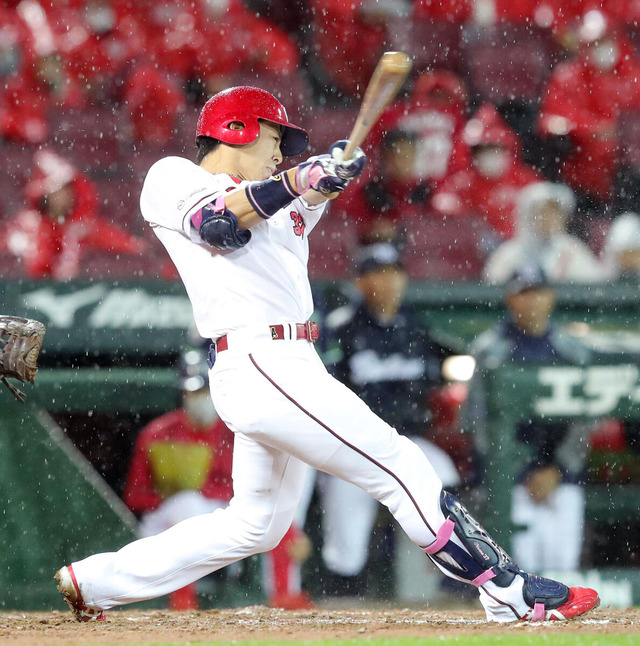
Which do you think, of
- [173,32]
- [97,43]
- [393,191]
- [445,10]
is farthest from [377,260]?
[445,10]

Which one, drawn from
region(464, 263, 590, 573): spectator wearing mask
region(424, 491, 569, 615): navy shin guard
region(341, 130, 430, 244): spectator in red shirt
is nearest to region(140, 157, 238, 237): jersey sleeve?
region(424, 491, 569, 615): navy shin guard

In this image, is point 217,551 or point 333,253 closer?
point 217,551

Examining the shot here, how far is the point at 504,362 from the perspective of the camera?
14.3 feet

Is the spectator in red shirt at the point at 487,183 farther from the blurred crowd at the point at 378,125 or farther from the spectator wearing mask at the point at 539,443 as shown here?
the spectator wearing mask at the point at 539,443

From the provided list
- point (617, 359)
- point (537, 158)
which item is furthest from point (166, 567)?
point (537, 158)

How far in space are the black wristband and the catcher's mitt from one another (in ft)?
2.54

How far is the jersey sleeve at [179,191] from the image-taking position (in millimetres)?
2686

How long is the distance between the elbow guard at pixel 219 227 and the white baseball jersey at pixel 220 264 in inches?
1.6

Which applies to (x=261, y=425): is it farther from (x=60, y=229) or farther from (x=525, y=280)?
(x=60, y=229)

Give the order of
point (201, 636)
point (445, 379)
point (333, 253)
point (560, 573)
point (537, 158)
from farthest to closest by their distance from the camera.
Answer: point (537, 158) → point (333, 253) → point (445, 379) → point (560, 573) → point (201, 636)

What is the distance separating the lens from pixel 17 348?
2848mm

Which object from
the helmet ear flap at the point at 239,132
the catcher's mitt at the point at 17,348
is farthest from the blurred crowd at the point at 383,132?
the catcher's mitt at the point at 17,348

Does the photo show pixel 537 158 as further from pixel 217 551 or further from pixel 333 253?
pixel 217 551

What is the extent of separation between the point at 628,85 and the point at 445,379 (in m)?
3.77
